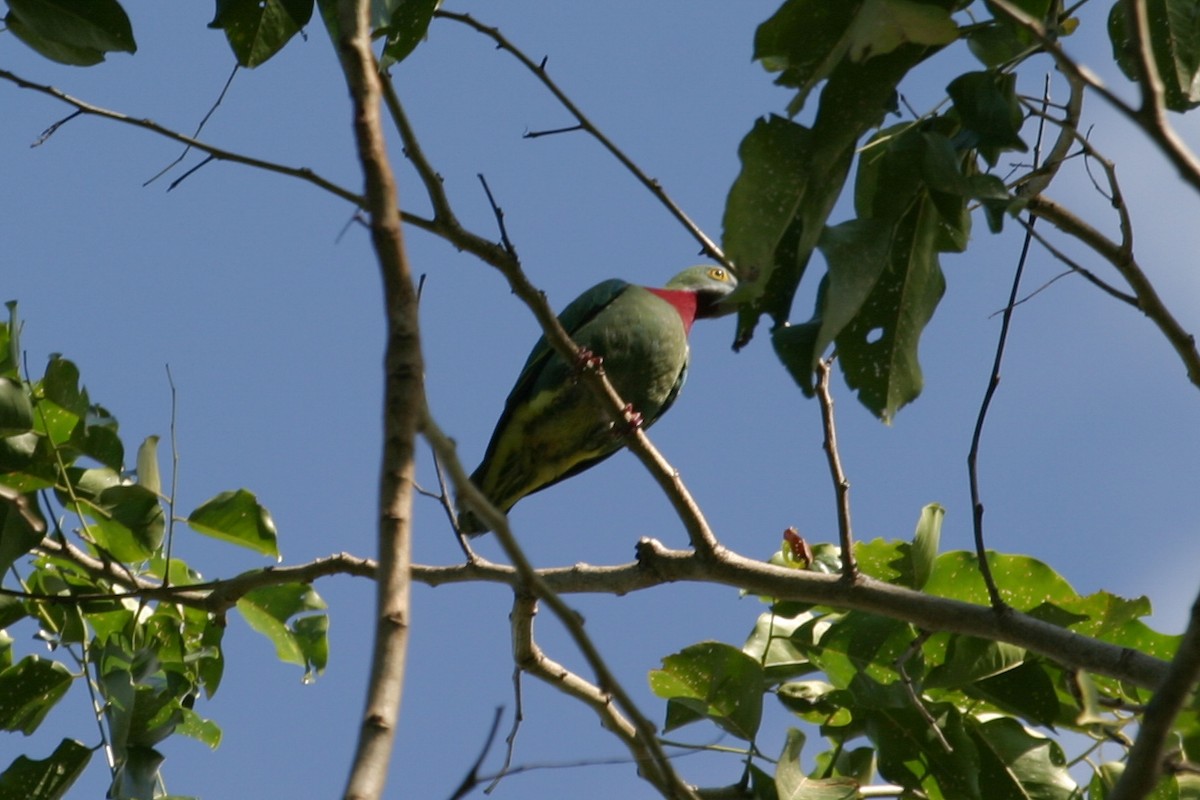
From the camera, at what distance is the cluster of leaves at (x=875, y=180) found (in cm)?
213

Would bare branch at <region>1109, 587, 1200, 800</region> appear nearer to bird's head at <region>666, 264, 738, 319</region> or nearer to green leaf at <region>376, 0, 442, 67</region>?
green leaf at <region>376, 0, 442, 67</region>

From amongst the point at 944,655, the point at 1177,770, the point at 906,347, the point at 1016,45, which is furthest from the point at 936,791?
the point at 1016,45

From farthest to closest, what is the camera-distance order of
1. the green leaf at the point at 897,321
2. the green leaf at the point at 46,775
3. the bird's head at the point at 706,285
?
the bird's head at the point at 706,285
the green leaf at the point at 46,775
the green leaf at the point at 897,321

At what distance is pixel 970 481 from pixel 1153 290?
1.86 feet

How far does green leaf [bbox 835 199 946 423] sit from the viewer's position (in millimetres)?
2412

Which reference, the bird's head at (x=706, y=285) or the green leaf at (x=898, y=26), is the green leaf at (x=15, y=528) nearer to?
the green leaf at (x=898, y=26)

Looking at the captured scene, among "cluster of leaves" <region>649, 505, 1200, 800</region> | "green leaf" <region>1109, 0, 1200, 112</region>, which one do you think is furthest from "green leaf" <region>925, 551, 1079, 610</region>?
"green leaf" <region>1109, 0, 1200, 112</region>

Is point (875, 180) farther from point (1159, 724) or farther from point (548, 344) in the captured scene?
point (548, 344)

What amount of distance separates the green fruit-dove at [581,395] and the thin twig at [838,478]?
73.4 inches

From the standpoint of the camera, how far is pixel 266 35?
10.1ft

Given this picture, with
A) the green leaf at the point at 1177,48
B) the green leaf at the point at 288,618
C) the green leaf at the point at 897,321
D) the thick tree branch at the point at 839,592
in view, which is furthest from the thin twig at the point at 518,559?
the green leaf at the point at 288,618

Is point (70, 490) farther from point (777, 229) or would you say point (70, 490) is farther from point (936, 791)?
point (936, 791)

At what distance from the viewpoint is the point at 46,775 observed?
3.17 meters

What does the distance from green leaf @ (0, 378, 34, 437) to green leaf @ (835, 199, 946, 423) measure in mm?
1907
